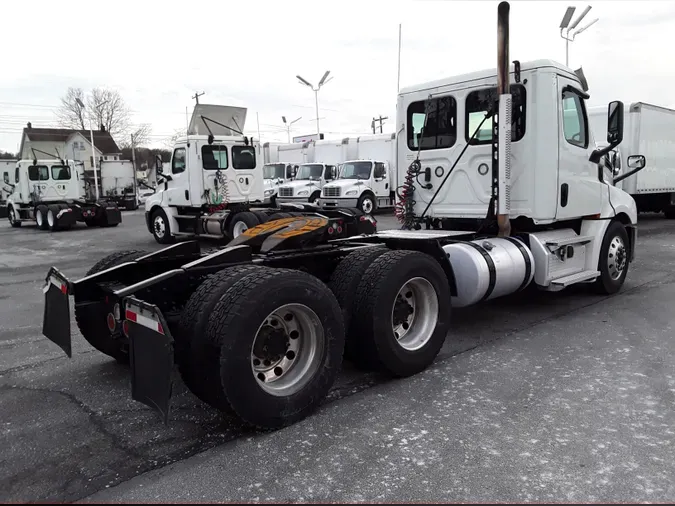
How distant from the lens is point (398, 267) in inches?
173

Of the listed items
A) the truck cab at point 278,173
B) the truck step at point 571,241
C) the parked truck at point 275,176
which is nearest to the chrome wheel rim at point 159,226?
the parked truck at point 275,176

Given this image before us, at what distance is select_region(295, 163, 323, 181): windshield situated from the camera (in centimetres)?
2522

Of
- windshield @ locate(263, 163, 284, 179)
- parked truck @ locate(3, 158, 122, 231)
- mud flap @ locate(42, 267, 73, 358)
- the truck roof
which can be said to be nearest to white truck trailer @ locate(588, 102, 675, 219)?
the truck roof

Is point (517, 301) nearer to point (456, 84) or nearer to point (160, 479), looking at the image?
point (456, 84)

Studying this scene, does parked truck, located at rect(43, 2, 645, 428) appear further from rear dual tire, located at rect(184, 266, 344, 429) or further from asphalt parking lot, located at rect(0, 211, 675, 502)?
asphalt parking lot, located at rect(0, 211, 675, 502)

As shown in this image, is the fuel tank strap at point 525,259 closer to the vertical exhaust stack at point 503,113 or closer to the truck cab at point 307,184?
the vertical exhaust stack at point 503,113

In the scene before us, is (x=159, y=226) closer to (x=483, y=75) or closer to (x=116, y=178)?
(x=483, y=75)

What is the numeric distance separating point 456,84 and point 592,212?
2.32 meters

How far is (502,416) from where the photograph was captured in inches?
148

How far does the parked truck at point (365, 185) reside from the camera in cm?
2262

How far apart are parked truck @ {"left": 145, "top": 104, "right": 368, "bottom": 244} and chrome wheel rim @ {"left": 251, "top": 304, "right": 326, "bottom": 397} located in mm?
10381

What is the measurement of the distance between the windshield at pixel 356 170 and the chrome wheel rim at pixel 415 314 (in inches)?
755

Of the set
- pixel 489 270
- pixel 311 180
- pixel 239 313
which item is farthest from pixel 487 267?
pixel 311 180

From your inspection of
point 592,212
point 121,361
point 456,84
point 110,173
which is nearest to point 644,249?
point 592,212
